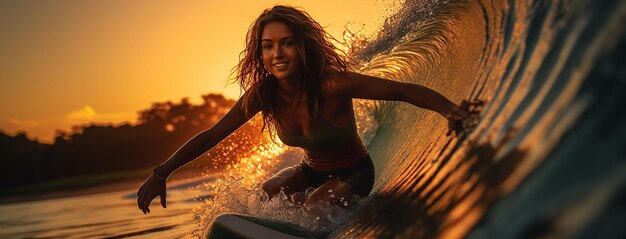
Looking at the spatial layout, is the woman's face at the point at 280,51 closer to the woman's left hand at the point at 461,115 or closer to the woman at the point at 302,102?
the woman at the point at 302,102

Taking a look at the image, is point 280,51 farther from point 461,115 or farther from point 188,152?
point 461,115

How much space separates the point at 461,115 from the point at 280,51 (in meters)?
0.97

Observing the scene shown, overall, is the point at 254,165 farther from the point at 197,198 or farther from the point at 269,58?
the point at 269,58

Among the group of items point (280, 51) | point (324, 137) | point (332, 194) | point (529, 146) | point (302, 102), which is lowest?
point (529, 146)

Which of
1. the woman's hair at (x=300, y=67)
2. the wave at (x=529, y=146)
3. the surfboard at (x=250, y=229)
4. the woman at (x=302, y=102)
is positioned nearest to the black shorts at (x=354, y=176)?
the woman at (x=302, y=102)

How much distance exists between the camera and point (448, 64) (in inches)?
169

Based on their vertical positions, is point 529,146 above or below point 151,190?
below

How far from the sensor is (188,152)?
3031 mm

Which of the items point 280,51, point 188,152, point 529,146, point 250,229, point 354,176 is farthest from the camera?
point 354,176

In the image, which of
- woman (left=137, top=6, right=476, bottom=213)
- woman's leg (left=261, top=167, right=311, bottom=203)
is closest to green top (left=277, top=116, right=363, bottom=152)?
woman (left=137, top=6, right=476, bottom=213)

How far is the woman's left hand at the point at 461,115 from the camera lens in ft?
7.07

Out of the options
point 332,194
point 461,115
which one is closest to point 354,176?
point 332,194

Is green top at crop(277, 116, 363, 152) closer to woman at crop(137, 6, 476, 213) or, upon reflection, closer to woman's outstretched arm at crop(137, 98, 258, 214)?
woman at crop(137, 6, 476, 213)

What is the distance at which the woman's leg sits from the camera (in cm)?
332
